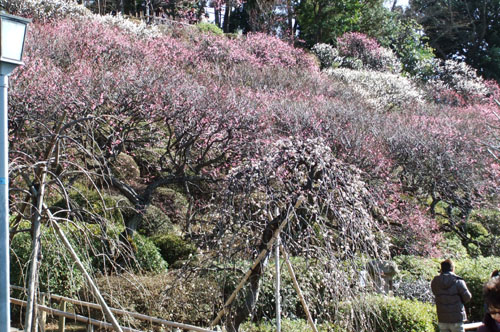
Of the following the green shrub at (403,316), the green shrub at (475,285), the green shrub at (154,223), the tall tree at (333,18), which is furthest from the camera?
the tall tree at (333,18)

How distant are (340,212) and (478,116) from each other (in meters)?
16.2

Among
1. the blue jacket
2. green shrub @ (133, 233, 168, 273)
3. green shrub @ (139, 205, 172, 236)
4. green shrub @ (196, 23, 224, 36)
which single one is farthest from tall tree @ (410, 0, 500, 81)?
the blue jacket

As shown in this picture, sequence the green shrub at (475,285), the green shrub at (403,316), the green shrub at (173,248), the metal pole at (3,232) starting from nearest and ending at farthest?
the metal pole at (3,232), the green shrub at (403,316), the green shrub at (475,285), the green shrub at (173,248)

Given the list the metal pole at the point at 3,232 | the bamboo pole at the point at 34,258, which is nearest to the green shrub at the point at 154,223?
the bamboo pole at the point at 34,258

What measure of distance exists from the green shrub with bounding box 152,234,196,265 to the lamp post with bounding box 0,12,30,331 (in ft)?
22.1

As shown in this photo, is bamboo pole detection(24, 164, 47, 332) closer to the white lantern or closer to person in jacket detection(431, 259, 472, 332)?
the white lantern

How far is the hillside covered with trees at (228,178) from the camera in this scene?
18.8 feet

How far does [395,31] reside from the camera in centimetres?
2966

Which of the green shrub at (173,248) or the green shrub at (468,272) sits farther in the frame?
the green shrub at (173,248)

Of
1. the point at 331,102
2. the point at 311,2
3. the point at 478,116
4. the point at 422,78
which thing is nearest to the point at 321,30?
the point at 311,2

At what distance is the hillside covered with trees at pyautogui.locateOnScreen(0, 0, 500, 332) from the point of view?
5742mm

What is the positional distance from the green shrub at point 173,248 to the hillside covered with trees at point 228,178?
3cm

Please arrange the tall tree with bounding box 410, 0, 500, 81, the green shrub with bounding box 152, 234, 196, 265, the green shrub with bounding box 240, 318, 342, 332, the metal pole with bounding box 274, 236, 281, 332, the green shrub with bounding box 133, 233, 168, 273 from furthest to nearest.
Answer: the tall tree with bounding box 410, 0, 500, 81 < the green shrub with bounding box 152, 234, 196, 265 < the green shrub with bounding box 133, 233, 168, 273 < the green shrub with bounding box 240, 318, 342, 332 < the metal pole with bounding box 274, 236, 281, 332

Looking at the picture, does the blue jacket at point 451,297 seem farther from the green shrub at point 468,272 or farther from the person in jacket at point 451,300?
the green shrub at point 468,272
